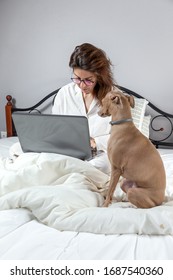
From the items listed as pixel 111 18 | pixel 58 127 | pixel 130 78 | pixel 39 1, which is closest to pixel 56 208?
pixel 58 127

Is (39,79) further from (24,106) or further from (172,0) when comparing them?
(172,0)

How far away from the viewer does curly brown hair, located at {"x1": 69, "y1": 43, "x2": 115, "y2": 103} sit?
185 centimetres

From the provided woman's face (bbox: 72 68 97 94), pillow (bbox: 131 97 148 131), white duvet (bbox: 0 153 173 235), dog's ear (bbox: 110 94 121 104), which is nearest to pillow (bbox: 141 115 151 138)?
pillow (bbox: 131 97 148 131)

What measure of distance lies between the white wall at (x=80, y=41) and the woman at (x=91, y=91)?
2.18ft

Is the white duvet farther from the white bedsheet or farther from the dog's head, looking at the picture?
the dog's head

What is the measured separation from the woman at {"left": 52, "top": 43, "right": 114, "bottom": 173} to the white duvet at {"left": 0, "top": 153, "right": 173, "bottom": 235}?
0.84ft

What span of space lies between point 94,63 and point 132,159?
0.82 metres

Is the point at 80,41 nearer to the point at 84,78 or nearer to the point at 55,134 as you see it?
the point at 84,78

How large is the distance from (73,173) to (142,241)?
514 mm

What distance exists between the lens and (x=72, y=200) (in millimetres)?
1199

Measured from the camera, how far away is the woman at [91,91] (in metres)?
1.85

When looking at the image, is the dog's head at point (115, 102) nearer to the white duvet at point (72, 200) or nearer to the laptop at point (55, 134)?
the laptop at point (55, 134)

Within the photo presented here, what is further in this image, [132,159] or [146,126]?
[146,126]

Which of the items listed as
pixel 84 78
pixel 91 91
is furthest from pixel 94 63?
pixel 91 91
